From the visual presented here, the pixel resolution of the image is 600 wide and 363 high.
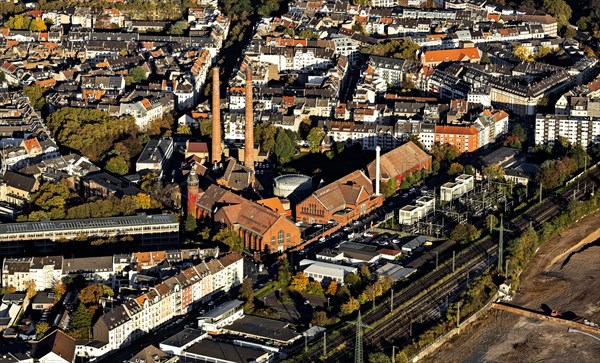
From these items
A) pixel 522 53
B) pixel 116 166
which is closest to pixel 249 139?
pixel 116 166

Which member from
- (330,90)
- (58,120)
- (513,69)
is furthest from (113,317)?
(513,69)

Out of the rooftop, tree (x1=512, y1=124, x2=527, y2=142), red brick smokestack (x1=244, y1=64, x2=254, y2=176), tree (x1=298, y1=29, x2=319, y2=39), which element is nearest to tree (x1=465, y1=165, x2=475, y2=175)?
tree (x1=512, y1=124, x2=527, y2=142)

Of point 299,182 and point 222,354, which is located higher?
point 299,182

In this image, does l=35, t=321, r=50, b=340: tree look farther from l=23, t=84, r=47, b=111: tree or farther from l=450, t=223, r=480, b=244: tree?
l=23, t=84, r=47, b=111: tree

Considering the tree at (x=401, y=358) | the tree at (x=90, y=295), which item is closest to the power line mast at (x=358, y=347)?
the tree at (x=401, y=358)

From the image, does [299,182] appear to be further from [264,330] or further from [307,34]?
[307,34]

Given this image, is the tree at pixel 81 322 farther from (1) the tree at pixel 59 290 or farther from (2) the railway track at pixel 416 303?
(2) the railway track at pixel 416 303
